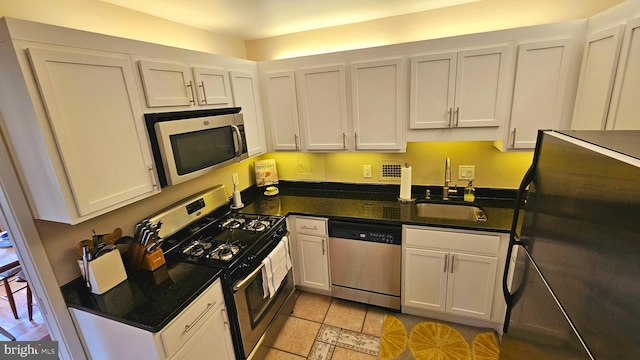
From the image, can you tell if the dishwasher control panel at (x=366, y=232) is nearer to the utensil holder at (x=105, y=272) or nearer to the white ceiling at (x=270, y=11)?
the utensil holder at (x=105, y=272)

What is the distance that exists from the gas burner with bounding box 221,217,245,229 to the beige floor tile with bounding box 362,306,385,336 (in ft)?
4.49

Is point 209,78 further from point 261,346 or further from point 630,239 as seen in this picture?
point 630,239

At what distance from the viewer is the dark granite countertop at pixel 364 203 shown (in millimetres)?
2053

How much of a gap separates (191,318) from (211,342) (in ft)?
0.88

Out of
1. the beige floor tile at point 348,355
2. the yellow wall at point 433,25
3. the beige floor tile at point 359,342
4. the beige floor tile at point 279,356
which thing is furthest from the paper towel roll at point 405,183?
the beige floor tile at point 279,356

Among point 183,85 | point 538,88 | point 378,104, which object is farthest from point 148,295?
point 538,88

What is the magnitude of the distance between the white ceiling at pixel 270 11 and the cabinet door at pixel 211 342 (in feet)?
6.43

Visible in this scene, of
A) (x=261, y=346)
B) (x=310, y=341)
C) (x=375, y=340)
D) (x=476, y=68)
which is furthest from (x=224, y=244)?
(x=476, y=68)

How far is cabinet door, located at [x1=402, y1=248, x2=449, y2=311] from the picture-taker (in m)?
2.10

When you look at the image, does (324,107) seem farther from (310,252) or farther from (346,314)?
(346,314)

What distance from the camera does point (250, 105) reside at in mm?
2412

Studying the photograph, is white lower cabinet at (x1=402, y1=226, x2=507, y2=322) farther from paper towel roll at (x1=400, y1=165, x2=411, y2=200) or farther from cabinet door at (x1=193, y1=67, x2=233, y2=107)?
cabinet door at (x1=193, y1=67, x2=233, y2=107)

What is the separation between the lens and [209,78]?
1.93m

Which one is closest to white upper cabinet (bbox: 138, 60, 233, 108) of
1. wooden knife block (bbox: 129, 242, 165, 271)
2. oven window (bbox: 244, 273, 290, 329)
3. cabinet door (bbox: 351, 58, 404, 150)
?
wooden knife block (bbox: 129, 242, 165, 271)
